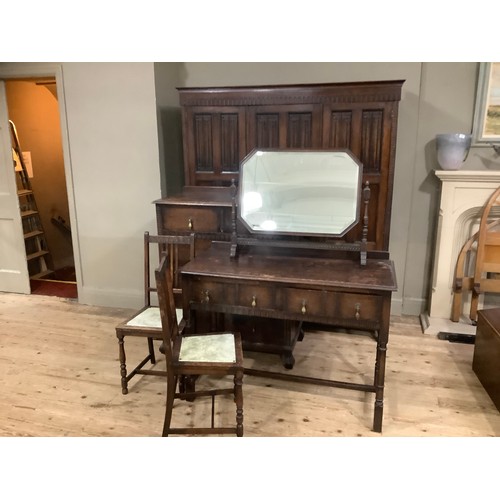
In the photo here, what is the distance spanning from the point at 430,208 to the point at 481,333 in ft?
3.61

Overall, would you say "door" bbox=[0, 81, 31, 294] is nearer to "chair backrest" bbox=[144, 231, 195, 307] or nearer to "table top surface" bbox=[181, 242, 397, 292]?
"chair backrest" bbox=[144, 231, 195, 307]

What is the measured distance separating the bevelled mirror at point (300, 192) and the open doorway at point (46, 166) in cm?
251

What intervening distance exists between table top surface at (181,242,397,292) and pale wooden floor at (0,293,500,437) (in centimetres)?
75

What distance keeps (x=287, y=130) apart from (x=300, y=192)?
71 cm

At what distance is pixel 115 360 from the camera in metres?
2.81

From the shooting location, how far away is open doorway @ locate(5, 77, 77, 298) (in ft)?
14.4

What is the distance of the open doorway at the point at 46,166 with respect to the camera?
4383mm

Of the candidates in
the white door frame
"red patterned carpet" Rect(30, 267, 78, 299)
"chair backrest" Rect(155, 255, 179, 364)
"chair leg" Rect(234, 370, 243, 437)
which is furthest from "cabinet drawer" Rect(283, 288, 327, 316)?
"red patterned carpet" Rect(30, 267, 78, 299)

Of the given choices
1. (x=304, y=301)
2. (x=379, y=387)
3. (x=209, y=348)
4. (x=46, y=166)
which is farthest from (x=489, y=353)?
(x=46, y=166)

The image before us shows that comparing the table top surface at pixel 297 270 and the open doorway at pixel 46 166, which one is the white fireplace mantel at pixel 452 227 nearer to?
the table top surface at pixel 297 270

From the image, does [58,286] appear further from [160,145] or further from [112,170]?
[160,145]

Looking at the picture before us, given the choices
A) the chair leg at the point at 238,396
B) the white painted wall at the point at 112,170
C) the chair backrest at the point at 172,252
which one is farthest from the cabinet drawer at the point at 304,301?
the white painted wall at the point at 112,170

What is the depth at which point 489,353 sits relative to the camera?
2389 millimetres

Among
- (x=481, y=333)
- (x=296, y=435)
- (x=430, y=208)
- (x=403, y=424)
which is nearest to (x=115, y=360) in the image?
(x=296, y=435)
